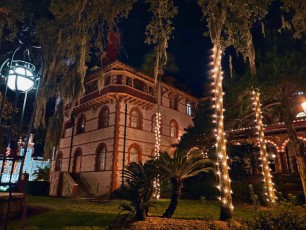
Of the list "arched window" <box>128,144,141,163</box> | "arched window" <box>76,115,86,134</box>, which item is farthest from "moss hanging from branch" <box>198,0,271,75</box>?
"arched window" <box>76,115,86,134</box>

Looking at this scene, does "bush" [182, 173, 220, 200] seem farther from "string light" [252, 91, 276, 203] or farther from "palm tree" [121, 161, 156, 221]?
"palm tree" [121, 161, 156, 221]

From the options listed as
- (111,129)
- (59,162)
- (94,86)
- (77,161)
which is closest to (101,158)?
(111,129)

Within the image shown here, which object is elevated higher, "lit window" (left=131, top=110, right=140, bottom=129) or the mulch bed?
"lit window" (left=131, top=110, right=140, bottom=129)

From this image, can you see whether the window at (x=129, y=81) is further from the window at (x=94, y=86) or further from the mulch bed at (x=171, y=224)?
the mulch bed at (x=171, y=224)

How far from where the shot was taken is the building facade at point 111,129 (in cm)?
2228

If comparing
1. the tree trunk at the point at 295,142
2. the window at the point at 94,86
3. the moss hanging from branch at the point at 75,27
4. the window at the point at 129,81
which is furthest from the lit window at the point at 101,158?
the tree trunk at the point at 295,142

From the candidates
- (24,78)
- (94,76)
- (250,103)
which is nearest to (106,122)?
(94,76)

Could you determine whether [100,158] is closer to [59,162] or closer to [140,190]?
[59,162]

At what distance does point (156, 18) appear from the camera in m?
10.1

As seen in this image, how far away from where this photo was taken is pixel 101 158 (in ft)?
76.5

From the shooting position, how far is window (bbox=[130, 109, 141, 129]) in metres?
24.3

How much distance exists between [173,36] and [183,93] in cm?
2016

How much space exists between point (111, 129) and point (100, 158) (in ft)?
10.5

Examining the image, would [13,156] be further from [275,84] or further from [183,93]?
Result: [183,93]
